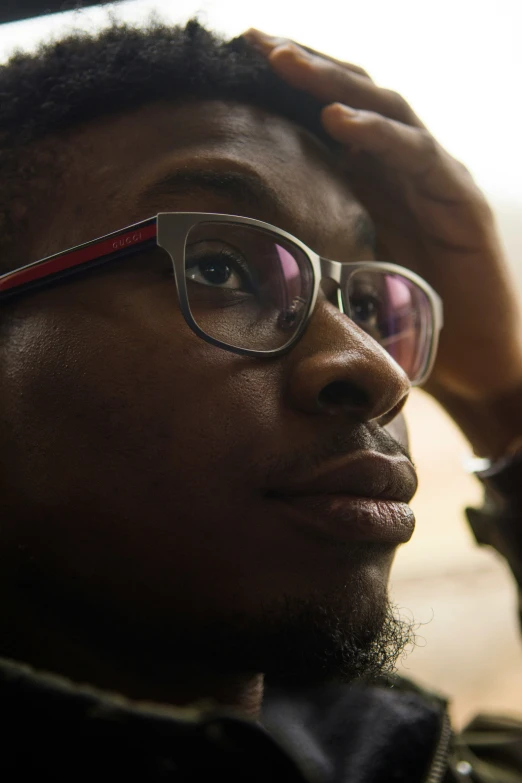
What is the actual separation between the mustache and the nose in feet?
0.08

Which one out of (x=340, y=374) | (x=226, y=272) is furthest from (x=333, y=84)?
(x=340, y=374)

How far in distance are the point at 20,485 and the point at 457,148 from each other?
1.14 m

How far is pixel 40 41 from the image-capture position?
3.87ft

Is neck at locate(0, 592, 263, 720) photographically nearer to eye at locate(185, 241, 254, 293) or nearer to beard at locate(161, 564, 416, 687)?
beard at locate(161, 564, 416, 687)

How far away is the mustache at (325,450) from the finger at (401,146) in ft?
1.85

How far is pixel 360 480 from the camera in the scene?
0.91 metres

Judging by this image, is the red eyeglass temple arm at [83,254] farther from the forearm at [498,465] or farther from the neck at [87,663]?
the forearm at [498,465]

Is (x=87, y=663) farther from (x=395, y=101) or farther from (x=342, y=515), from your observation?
(x=395, y=101)

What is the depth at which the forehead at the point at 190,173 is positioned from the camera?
3.30 ft

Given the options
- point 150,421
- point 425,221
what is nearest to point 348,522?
point 150,421

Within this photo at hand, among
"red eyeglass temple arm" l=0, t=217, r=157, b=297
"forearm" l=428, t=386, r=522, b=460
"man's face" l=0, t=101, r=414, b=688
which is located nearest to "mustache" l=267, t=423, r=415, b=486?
"man's face" l=0, t=101, r=414, b=688

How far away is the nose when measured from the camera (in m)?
0.90

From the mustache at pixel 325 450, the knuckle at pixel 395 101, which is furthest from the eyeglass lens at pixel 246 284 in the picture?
the knuckle at pixel 395 101

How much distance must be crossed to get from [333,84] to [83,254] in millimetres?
587
